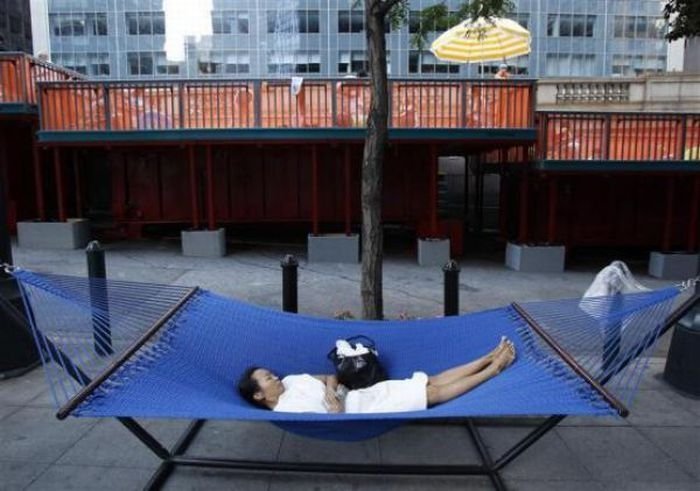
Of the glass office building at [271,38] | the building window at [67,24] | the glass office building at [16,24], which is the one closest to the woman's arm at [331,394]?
the glass office building at [271,38]

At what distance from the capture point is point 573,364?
3.64 m

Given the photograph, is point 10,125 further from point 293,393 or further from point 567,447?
point 567,447

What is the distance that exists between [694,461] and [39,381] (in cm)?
526

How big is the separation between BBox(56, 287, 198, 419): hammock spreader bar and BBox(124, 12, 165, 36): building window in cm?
5338

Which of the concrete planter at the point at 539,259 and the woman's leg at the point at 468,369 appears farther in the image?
the concrete planter at the point at 539,259

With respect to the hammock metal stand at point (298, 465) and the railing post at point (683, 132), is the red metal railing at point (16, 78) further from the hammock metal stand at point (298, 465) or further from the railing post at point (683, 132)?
the railing post at point (683, 132)

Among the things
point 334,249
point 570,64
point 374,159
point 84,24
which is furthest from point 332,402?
point 84,24

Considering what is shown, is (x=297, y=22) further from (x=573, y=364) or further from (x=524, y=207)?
(x=573, y=364)

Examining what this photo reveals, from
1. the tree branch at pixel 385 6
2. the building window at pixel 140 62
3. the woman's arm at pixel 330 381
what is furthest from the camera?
the building window at pixel 140 62

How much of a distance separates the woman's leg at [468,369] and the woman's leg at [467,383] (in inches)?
2.0

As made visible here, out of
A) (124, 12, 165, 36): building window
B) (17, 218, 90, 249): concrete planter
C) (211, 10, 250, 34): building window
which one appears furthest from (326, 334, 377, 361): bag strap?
(124, 12, 165, 36): building window

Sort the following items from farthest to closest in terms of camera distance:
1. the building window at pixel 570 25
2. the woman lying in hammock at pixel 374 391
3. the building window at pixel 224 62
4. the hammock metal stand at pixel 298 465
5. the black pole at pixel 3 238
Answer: the building window at pixel 224 62, the building window at pixel 570 25, the black pole at pixel 3 238, the woman lying in hammock at pixel 374 391, the hammock metal stand at pixel 298 465

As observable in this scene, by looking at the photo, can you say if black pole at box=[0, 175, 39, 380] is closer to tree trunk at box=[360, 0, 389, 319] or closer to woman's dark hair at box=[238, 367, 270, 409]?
woman's dark hair at box=[238, 367, 270, 409]

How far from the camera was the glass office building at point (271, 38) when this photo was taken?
2012 inches
